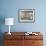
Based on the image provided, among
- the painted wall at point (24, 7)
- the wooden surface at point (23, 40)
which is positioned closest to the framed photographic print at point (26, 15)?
the painted wall at point (24, 7)

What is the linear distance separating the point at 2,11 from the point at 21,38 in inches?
47.8

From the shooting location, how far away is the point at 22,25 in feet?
14.6

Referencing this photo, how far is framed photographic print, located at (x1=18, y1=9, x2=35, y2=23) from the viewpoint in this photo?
4.41 m

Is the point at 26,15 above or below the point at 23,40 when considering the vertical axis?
above

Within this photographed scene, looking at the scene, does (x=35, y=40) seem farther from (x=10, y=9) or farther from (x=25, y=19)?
(x=10, y=9)

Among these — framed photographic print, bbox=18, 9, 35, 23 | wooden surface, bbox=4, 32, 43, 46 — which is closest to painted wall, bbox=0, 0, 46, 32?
framed photographic print, bbox=18, 9, 35, 23

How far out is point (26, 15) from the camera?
444 cm

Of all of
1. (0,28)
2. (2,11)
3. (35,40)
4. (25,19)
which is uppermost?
(2,11)

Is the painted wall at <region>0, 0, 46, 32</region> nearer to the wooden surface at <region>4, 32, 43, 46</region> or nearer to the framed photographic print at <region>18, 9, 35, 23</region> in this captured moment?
the framed photographic print at <region>18, 9, 35, 23</region>

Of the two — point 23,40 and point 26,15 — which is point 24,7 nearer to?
point 26,15

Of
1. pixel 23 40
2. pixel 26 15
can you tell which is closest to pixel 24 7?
pixel 26 15

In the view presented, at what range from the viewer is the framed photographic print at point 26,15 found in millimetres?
4406

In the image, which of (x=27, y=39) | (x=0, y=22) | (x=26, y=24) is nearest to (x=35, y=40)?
(x=27, y=39)

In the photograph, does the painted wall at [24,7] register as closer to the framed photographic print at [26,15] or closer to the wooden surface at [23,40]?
the framed photographic print at [26,15]
